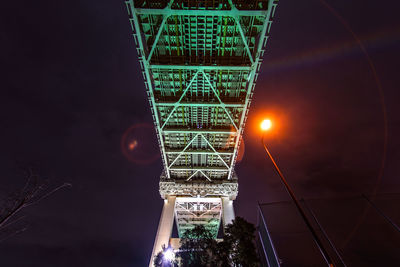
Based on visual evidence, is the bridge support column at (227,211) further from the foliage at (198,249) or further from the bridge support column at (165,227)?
the foliage at (198,249)

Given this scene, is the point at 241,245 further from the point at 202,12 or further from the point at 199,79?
the point at 202,12

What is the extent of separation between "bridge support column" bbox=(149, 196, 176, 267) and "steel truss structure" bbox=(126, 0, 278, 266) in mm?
111

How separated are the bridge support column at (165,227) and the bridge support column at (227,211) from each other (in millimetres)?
6302

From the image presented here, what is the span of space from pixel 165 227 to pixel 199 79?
16.4 m

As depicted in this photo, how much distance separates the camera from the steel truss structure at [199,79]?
35.2 feet

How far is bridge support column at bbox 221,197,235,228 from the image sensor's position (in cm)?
2028

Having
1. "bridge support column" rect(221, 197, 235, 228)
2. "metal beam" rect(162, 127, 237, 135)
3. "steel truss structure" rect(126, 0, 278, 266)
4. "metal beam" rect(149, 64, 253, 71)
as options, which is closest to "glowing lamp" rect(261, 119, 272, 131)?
"steel truss structure" rect(126, 0, 278, 266)

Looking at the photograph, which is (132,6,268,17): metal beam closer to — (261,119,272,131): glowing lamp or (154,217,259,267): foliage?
(261,119,272,131): glowing lamp

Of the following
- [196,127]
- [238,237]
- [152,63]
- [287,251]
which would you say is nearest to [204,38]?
[152,63]

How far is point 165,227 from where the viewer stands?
62.4 feet

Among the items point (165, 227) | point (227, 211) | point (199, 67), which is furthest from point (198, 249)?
point (199, 67)

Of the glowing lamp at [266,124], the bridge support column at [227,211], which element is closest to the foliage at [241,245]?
the glowing lamp at [266,124]

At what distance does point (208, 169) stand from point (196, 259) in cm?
1175

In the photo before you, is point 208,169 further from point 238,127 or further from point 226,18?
point 226,18
